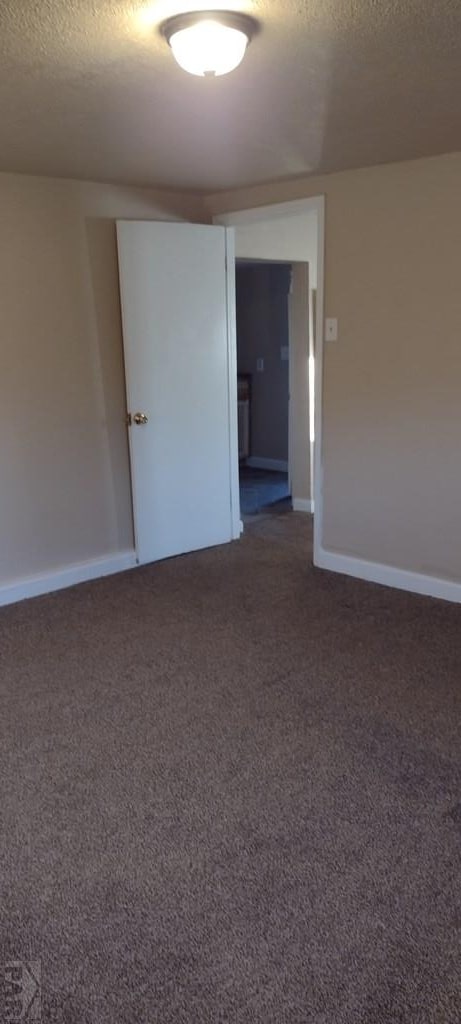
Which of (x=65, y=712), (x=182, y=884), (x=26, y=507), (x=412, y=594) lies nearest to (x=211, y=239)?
(x=26, y=507)

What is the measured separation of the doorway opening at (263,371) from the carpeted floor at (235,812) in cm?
378

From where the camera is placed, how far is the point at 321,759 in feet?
8.14

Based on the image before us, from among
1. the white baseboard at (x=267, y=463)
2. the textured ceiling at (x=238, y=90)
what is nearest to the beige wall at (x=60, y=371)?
the textured ceiling at (x=238, y=90)

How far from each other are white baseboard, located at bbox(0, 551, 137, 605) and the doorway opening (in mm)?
2732

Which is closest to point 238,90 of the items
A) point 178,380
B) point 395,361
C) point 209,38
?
point 209,38

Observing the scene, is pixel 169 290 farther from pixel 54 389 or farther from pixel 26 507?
pixel 26 507

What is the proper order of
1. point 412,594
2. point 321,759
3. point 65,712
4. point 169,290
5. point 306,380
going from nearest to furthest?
point 321,759, point 65,712, point 412,594, point 169,290, point 306,380

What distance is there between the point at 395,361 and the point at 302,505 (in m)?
2.18

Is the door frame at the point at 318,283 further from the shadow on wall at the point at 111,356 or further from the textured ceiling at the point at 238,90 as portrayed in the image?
the shadow on wall at the point at 111,356

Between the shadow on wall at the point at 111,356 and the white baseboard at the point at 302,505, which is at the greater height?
the shadow on wall at the point at 111,356

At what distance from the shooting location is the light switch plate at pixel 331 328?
4.05 metres

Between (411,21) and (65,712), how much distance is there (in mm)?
2531

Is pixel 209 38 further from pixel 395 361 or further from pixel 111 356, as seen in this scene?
pixel 111 356

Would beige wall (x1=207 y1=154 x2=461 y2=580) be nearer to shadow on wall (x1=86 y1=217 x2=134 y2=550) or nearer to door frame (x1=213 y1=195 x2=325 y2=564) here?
door frame (x1=213 y1=195 x2=325 y2=564)
